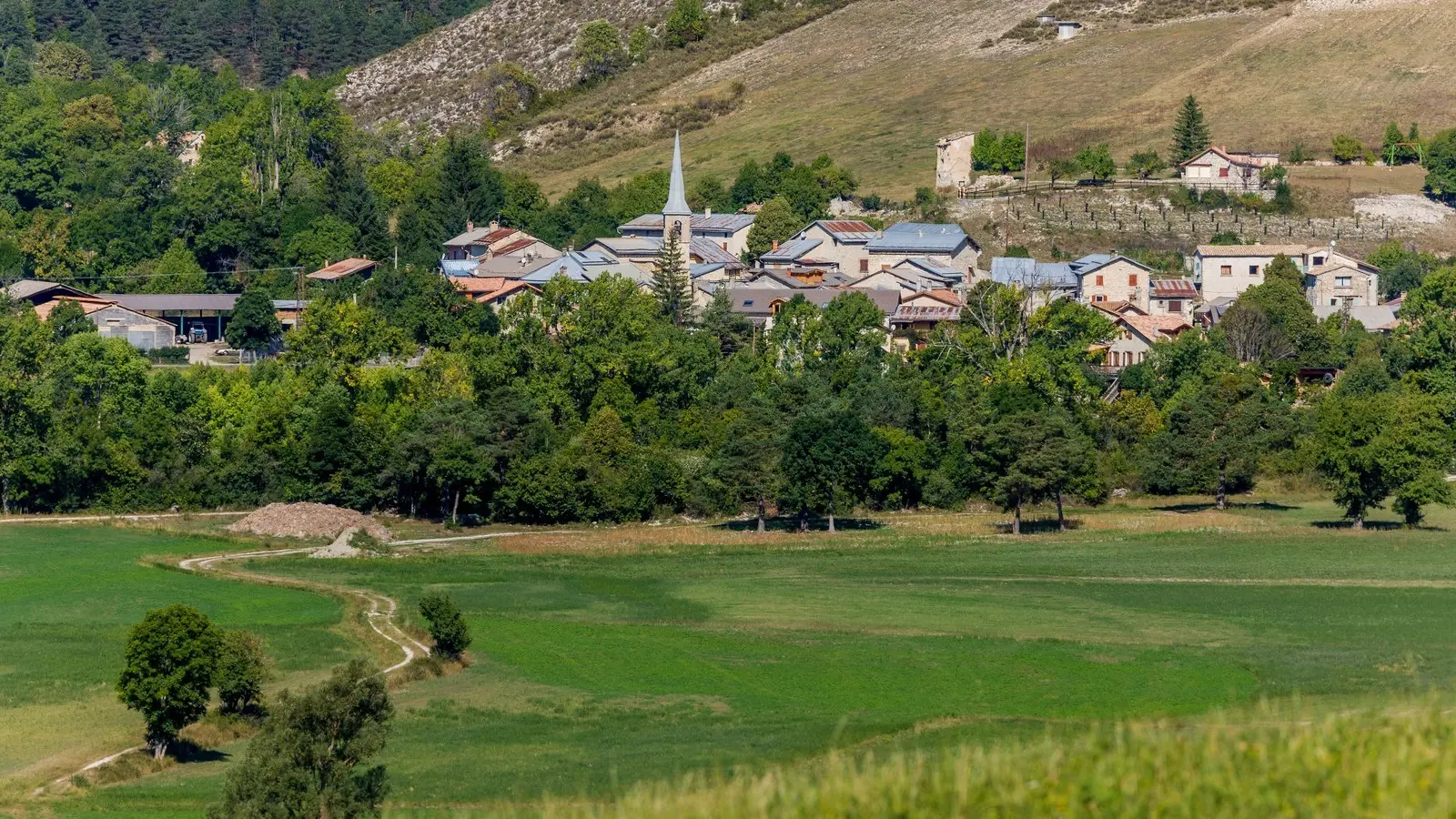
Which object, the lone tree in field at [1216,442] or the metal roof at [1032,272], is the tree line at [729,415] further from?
the metal roof at [1032,272]

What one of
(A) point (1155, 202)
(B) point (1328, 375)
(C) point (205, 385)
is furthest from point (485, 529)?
(A) point (1155, 202)

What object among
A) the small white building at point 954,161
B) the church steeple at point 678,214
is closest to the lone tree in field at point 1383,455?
the church steeple at point 678,214

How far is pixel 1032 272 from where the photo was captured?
429 ft

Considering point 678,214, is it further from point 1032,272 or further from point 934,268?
point 1032,272

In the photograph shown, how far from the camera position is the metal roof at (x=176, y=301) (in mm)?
135625

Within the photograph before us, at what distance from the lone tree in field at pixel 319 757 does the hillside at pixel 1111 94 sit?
122 meters

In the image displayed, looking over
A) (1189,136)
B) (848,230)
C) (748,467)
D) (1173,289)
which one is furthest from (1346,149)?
(748,467)

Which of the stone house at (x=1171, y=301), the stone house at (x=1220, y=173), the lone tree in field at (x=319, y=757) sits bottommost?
the lone tree in field at (x=319, y=757)

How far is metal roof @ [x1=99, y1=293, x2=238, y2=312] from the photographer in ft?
445

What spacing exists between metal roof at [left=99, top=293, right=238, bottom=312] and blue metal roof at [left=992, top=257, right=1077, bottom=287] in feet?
165

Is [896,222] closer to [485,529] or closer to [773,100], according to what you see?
[773,100]

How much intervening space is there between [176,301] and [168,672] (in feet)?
311

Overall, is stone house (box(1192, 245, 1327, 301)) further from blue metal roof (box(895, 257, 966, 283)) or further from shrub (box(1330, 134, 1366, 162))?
shrub (box(1330, 134, 1366, 162))

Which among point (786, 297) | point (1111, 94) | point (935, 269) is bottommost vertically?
point (786, 297)
